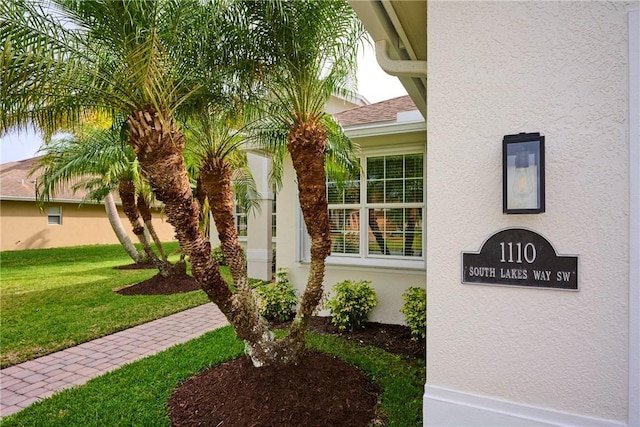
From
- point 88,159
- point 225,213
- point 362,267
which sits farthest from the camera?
point 88,159

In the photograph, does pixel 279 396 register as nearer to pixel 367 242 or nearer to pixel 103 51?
pixel 367 242

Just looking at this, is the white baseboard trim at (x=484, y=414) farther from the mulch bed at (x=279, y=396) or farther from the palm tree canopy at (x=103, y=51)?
the palm tree canopy at (x=103, y=51)

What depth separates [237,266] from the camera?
5.59 m

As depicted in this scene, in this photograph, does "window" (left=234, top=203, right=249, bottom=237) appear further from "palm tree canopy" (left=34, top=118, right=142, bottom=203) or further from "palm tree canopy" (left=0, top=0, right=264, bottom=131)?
"palm tree canopy" (left=0, top=0, right=264, bottom=131)

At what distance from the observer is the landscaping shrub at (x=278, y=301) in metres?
8.23

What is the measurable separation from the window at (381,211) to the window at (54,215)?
23.2 m

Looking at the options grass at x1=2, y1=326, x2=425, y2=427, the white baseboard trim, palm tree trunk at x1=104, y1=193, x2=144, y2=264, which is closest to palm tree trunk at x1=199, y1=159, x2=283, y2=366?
grass at x1=2, y1=326, x2=425, y2=427

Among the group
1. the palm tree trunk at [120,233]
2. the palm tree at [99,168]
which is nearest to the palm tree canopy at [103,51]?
the palm tree at [99,168]

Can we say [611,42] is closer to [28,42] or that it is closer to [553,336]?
[553,336]

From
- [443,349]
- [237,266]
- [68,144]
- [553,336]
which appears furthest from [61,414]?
[68,144]

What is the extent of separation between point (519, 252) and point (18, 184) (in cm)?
2878

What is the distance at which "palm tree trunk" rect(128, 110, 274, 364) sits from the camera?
384 centimetres

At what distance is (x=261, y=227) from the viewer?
41.4 feet

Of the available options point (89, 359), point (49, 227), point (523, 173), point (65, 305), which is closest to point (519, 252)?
point (523, 173)
